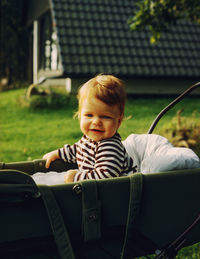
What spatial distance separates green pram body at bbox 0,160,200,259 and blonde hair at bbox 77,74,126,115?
0.47 meters

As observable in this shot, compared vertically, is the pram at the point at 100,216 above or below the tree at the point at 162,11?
below

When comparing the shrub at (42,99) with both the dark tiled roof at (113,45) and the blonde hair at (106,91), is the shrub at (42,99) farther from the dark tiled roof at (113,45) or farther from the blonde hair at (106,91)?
the blonde hair at (106,91)

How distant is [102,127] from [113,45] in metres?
6.51

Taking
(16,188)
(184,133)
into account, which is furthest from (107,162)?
(184,133)

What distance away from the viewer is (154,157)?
2.01 meters

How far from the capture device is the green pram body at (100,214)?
1.41m

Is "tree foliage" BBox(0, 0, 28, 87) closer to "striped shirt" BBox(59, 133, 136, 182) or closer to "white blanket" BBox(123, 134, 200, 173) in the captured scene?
"white blanket" BBox(123, 134, 200, 173)

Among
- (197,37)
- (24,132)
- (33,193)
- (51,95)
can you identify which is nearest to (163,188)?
(33,193)

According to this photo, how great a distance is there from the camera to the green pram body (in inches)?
55.6

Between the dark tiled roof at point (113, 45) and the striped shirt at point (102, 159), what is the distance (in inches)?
219

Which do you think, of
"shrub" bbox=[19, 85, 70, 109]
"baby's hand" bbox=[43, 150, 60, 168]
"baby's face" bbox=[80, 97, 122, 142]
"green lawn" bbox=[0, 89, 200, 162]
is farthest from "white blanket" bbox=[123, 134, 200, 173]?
"shrub" bbox=[19, 85, 70, 109]

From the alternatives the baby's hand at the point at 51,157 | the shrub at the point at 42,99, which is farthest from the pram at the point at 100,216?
the shrub at the point at 42,99

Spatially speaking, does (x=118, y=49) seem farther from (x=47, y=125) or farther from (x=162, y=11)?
(x=162, y=11)

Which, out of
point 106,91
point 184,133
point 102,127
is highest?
point 106,91
